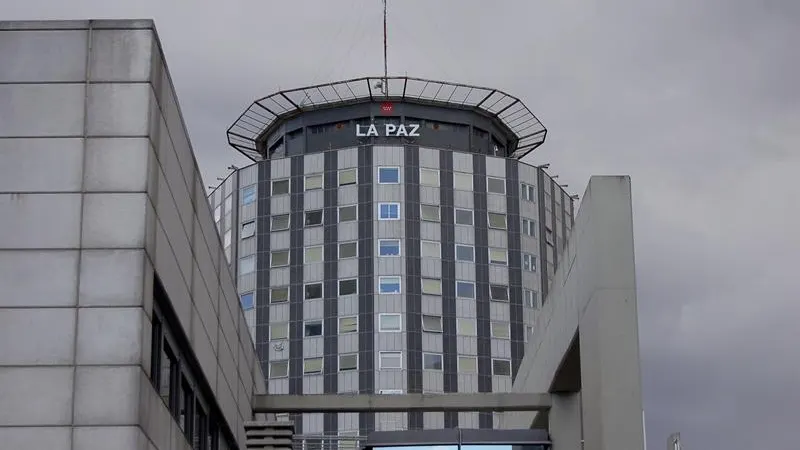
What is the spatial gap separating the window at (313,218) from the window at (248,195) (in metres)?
4.73

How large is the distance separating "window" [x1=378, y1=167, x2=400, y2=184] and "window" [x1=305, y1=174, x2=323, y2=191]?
14.5 ft

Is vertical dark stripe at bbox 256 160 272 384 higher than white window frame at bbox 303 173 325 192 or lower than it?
lower

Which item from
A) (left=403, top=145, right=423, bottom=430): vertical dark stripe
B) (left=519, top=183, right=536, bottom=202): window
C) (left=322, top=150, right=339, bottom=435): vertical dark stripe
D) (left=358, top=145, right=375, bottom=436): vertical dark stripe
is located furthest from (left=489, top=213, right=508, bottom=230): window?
(left=322, top=150, right=339, bottom=435): vertical dark stripe

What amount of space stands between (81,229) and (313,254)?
9153 centimetres

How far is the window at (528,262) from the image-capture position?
4688 inches

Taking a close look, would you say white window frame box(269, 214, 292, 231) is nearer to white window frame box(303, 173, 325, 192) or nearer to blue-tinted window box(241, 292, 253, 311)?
white window frame box(303, 173, 325, 192)

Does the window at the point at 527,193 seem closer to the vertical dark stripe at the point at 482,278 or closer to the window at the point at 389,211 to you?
the vertical dark stripe at the point at 482,278

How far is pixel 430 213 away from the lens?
117 m

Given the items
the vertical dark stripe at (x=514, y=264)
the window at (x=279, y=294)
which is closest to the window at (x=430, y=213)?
the vertical dark stripe at (x=514, y=264)

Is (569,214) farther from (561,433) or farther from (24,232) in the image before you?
(24,232)

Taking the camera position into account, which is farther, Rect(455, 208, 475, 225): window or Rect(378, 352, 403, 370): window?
Rect(455, 208, 475, 225): window

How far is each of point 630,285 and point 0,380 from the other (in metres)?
15.8

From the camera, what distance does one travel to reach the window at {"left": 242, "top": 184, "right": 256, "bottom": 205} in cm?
12088

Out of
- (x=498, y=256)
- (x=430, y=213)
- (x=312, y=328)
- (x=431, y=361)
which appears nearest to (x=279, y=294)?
(x=312, y=328)
